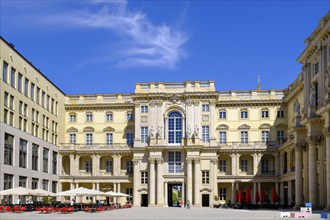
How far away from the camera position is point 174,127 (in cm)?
8294

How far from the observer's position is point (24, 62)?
231 ft

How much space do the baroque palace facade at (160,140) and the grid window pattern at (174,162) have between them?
0.15 meters

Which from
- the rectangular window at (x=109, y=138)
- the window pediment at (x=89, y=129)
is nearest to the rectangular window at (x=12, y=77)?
the window pediment at (x=89, y=129)

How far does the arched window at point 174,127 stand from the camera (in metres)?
82.7

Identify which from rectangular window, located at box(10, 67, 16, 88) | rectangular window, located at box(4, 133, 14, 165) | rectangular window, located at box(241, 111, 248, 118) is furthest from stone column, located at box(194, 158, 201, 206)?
rectangular window, located at box(10, 67, 16, 88)

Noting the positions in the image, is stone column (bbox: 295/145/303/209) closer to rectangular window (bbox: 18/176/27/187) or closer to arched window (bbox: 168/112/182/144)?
arched window (bbox: 168/112/182/144)

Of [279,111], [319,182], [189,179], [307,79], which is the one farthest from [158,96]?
[319,182]

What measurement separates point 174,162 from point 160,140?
153 inches

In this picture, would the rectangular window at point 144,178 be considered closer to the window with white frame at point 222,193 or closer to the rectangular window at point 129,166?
the rectangular window at point 129,166

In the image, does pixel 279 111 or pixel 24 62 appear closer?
pixel 24 62

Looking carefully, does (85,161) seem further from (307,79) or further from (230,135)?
(307,79)

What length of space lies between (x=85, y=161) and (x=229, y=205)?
24.3 metres

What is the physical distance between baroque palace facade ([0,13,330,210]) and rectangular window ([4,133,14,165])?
2893mm

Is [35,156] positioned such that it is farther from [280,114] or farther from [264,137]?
[280,114]
